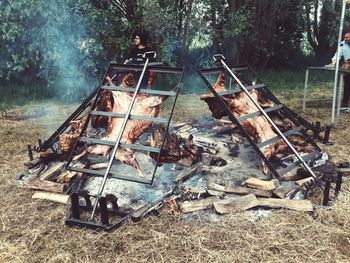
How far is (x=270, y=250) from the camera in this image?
318 cm

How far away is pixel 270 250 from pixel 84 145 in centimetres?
315

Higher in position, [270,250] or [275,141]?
[275,141]

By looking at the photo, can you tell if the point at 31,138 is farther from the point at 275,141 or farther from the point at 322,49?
the point at 322,49

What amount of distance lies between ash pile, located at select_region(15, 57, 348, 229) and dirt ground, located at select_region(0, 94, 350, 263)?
0.15 metres

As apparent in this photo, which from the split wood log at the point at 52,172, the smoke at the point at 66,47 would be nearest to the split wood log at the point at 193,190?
the split wood log at the point at 52,172

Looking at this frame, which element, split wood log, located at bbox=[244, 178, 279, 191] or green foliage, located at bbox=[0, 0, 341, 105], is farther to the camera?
green foliage, located at bbox=[0, 0, 341, 105]

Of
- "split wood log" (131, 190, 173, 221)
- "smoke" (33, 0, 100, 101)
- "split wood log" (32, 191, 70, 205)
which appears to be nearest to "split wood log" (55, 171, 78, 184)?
"split wood log" (32, 191, 70, 205)

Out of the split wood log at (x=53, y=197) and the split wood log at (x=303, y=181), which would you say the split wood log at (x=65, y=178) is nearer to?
the split wood log at (x=53, y=197)

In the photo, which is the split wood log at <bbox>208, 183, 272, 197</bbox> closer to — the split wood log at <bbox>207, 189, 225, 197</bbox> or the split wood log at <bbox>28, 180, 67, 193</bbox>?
the split wood log at <bbox>207, 189, 225, 197</bbox>

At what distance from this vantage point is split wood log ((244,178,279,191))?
13.5 feet

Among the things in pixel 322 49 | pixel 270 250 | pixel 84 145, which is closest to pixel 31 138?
pixel 84 145

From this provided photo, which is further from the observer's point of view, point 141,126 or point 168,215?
point 141,126

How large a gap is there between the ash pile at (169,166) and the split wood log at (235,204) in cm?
1

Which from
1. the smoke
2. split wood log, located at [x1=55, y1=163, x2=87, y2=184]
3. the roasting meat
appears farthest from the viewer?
the smoke
